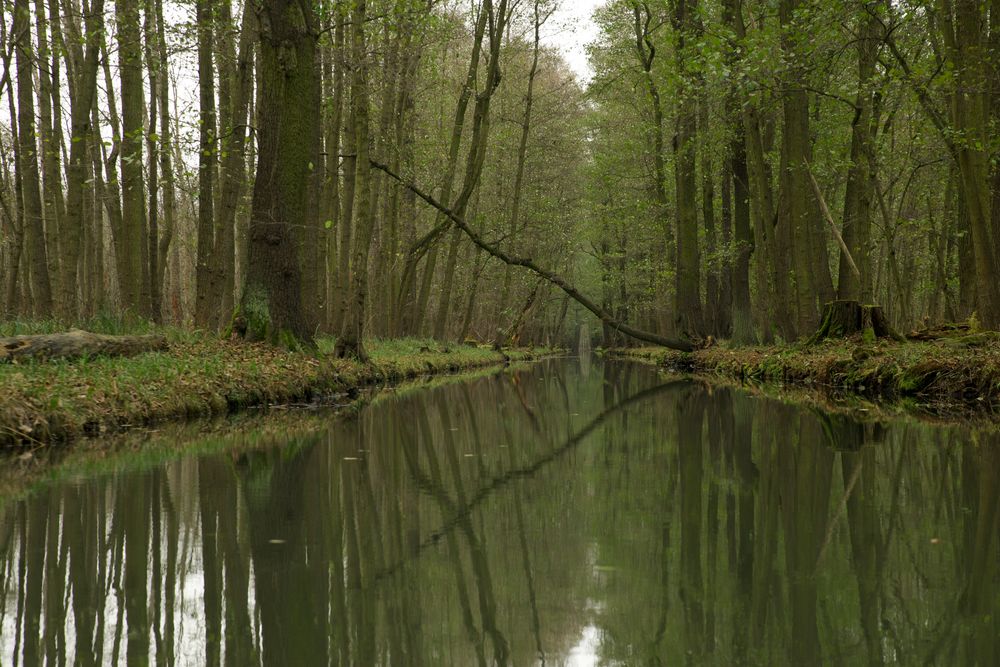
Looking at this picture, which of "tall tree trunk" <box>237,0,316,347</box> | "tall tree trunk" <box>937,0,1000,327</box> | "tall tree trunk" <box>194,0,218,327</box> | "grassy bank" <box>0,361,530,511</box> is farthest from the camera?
"tall tree trunk" <box>194,0,218,327</box>

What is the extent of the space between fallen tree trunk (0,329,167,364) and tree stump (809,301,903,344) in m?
10.2

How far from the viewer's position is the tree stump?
1289 centimetres

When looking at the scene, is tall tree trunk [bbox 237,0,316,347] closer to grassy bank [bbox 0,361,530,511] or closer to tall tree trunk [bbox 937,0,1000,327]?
grassy bank [bbox 0,361,530,511]

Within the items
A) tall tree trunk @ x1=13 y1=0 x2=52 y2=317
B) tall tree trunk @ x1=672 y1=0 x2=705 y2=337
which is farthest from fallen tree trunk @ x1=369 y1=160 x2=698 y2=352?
tall tree trunk @ x1=13 y1=0 x2=52 y2=317

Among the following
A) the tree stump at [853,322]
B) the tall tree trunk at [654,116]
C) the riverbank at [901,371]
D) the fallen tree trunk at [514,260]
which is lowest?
the riverbank at [901,371]

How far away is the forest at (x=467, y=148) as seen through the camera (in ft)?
37.6

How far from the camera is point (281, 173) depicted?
37.7 feet

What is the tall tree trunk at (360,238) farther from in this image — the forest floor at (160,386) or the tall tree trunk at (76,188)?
the tall tree trunk at (76,188)

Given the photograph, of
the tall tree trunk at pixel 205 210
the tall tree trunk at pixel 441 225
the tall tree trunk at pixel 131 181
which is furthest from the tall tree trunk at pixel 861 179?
the tall tree trunk at pixel 131 181

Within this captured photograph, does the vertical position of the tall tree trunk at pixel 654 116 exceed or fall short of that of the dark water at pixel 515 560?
it exceeds it

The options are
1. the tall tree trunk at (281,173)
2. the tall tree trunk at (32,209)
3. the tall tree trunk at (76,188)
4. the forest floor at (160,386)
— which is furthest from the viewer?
the tall tree trunk at (32,209)

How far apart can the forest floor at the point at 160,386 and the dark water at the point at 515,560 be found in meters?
1.69

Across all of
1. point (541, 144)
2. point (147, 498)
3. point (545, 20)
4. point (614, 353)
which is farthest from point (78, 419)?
point (614, 353)

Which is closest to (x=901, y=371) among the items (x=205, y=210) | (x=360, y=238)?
(x=360, y=238)
